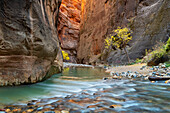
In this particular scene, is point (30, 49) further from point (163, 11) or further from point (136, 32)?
point (136, 32)

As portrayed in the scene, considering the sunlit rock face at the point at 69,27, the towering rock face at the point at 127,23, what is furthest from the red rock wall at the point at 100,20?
the sunlit rock face at the point at 69,27

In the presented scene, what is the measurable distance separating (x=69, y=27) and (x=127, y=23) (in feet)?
107

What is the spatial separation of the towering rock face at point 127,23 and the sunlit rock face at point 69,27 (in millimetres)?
6738

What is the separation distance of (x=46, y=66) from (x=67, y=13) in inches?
2074

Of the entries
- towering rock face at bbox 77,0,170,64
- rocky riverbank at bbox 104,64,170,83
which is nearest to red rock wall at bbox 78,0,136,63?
towering rock face at bbox 77,0,170,64

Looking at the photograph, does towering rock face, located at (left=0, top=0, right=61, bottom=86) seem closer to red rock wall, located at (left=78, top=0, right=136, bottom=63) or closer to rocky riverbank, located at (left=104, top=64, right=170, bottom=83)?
rocky riverbank, located at (left=104, top=64, right=170, bottom=83)

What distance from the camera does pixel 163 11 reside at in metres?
14.9

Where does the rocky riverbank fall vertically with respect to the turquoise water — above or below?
above

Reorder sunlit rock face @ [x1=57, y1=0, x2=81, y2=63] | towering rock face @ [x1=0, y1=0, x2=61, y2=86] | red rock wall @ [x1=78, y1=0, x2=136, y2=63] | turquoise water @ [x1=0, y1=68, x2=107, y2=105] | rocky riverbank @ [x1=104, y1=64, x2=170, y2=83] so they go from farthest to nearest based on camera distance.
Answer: sunlit rock face @ [x1=57, y1=0, x2=81, y2=63], red rock wall @ [x1=78, y1=0, x2=136, y2=63], rocky riverbank @ [x1=104, y1=64, x2=170, y2=83], towering rock face @ [x1=0, y1=0, x2=61, y2=86], turquoise water @ [x1=0, y1=68, x2=107, y2=105]

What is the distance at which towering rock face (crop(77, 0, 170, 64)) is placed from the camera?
15.4m

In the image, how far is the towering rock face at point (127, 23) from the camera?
15.4 metres

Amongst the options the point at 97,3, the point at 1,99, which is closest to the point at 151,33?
the point at 1,99

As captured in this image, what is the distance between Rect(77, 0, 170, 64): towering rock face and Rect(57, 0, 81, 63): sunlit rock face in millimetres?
6738

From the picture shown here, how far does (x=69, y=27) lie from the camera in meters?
52.0
